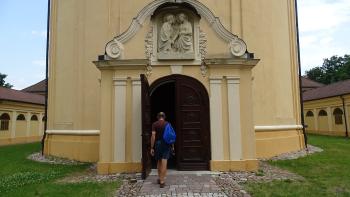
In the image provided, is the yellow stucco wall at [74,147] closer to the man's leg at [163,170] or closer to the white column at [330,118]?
the man's leg at [163,170]

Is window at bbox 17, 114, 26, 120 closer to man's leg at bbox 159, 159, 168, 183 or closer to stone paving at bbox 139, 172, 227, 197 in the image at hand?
stone paving at bbox 139, 172, 227, 197

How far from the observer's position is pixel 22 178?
9.52 meters

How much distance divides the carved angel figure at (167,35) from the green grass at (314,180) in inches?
182

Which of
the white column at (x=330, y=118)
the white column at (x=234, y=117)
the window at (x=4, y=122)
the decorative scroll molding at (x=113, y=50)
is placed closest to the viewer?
the white column at (x=234, y=117)

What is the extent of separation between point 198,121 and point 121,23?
17.3 feet

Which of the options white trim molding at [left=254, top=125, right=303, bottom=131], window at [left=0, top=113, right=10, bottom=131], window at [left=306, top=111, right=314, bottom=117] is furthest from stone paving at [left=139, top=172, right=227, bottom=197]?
window at [left=306, top=111, right=314, bottom=117]

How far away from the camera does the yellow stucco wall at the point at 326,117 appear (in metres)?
27.2

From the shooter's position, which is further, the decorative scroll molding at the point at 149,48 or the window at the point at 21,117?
the window at the point at 21,117

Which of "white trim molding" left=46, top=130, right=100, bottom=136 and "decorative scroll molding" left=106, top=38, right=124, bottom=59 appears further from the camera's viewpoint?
"white trim molding" left=46, top=130, right=100, bottom=136

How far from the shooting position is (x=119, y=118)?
10.1 metres

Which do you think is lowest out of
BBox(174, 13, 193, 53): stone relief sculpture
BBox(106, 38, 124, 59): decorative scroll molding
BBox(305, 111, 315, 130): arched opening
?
BBox(305, 111, 315, 130): arched opening

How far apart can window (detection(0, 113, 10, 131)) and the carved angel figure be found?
19618 mm

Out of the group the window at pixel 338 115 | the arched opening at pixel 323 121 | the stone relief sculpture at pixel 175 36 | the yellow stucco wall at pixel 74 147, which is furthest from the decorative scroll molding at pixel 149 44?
the arched opening at pixel 323 121

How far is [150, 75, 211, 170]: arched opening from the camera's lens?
32.6 feet
